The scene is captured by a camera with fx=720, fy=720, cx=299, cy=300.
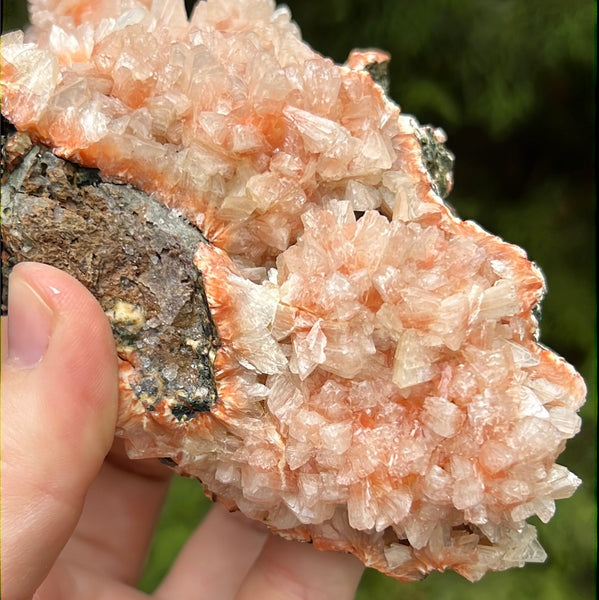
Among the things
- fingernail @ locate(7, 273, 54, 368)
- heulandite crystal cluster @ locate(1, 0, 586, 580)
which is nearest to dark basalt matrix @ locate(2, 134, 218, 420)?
heulandite crystal cluster @ locate(1, 0, 586, 580)

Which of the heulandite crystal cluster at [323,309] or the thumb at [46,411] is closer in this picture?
the thumb at [46,411]

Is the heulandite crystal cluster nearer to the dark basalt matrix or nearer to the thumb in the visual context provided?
the dark basalt matrix

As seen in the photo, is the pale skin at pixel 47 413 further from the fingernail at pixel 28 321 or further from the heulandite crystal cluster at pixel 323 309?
the heulandite crystal cluster at pixel 323 309

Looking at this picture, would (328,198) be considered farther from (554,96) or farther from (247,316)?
(554,96)

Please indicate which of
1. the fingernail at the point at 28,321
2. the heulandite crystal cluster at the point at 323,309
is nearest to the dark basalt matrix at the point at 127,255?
the heulandite crystal cluster at the point at 323,309

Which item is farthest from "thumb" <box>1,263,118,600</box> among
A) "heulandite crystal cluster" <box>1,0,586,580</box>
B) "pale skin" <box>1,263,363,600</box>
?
"heulandite crystal cluster" <box>1,0,586,580</box>

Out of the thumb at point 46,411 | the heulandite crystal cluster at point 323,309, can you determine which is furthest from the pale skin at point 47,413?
the heulandite crystal cluster at point 323,309

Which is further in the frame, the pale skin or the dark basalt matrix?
the dark basalt matrix

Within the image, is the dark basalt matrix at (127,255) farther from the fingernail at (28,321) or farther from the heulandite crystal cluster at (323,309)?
the fingernail at (28,321)
